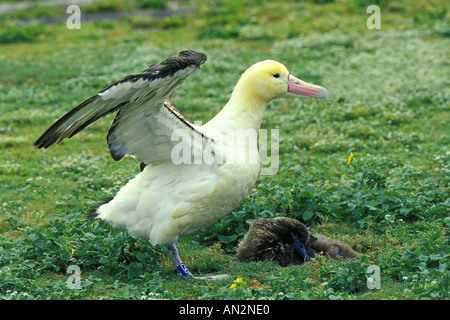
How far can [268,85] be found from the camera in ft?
20.7

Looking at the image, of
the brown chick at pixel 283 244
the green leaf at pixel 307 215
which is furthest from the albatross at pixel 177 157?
the green leaf at pixel 307 215

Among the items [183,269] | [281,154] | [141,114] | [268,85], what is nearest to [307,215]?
[268,85]

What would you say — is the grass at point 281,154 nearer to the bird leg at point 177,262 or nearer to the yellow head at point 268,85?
the bird leg at point 177,262

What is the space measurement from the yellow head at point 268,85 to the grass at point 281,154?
3.28 ft

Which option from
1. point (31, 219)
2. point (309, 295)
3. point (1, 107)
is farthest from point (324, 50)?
point (309, 295)

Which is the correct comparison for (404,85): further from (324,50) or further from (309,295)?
(309,295)

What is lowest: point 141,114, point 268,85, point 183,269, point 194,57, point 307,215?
point 183,269

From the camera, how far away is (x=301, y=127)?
33.8 feet

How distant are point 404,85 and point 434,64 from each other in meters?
1.40

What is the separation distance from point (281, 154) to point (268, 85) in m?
3.06

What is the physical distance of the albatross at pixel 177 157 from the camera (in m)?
5.62

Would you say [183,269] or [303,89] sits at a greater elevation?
[303,89]

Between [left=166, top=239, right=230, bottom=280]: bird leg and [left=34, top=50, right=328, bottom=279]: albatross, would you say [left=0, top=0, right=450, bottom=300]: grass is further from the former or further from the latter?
[left=34, top=50, right=328, bottom=279]: albatross

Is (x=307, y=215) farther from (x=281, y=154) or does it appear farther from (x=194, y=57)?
(x=281, y=154)
